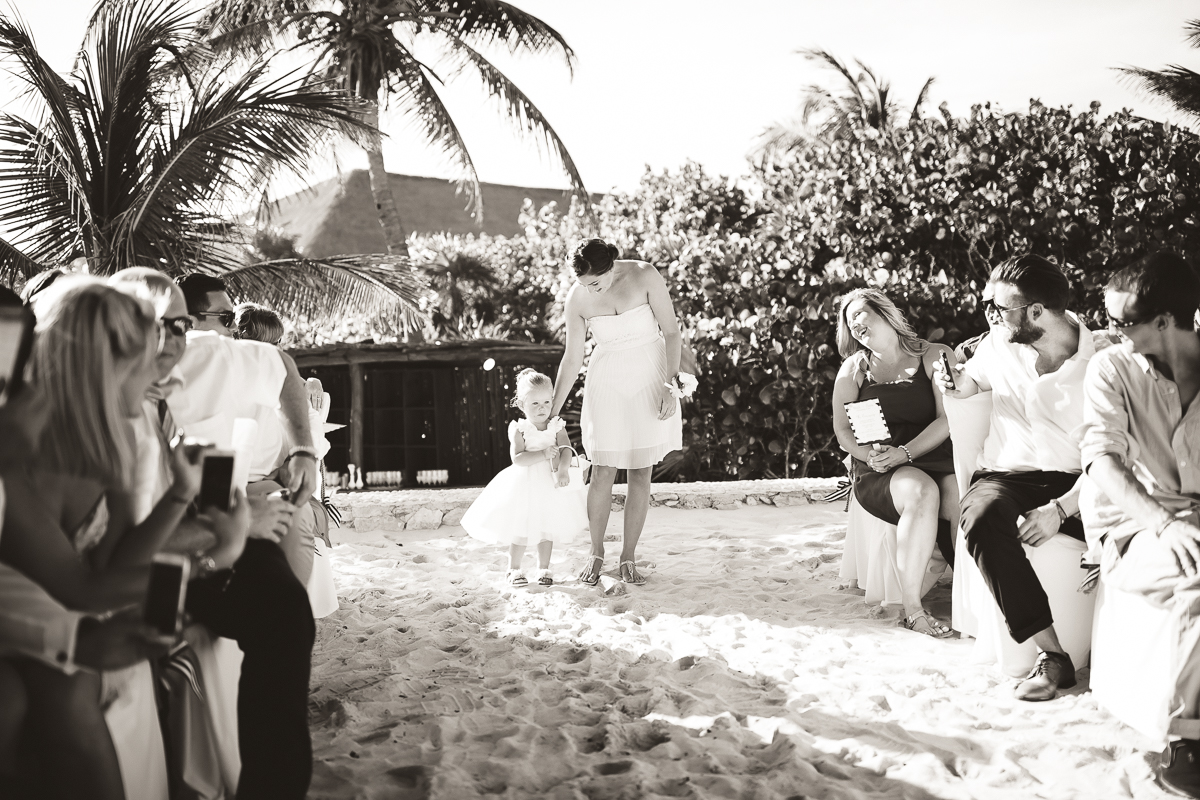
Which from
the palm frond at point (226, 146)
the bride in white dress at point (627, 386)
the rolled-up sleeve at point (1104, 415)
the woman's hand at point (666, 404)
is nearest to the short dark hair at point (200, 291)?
the bride in white dress at point (627, 386)

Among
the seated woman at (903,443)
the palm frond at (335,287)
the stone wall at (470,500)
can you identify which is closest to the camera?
the seated woman at (903,443)

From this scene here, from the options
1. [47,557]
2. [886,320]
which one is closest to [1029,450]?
[886,320]

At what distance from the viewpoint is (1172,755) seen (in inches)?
101

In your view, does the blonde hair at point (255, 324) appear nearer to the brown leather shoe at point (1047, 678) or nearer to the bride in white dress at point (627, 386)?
the bride in white dress at point (627, 386)

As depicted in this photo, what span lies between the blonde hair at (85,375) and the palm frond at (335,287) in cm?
781

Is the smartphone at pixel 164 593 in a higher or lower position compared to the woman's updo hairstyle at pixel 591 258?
lower

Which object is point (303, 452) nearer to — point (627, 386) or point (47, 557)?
point (47, 557)

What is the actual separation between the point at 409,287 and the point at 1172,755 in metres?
8.96

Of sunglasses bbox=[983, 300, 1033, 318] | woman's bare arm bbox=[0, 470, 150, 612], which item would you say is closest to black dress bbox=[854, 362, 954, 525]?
sunglasses bbox=[983, 300, 1033, 318]

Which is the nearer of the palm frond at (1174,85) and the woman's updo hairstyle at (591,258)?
the woman's updo hairstyle at (591,258)

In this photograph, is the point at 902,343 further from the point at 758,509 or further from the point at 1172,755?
the point at 758,509

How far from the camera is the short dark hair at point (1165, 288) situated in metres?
2.86

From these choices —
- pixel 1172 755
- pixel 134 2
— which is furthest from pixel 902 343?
pixel 134 2

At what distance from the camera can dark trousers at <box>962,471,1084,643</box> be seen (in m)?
3.32
